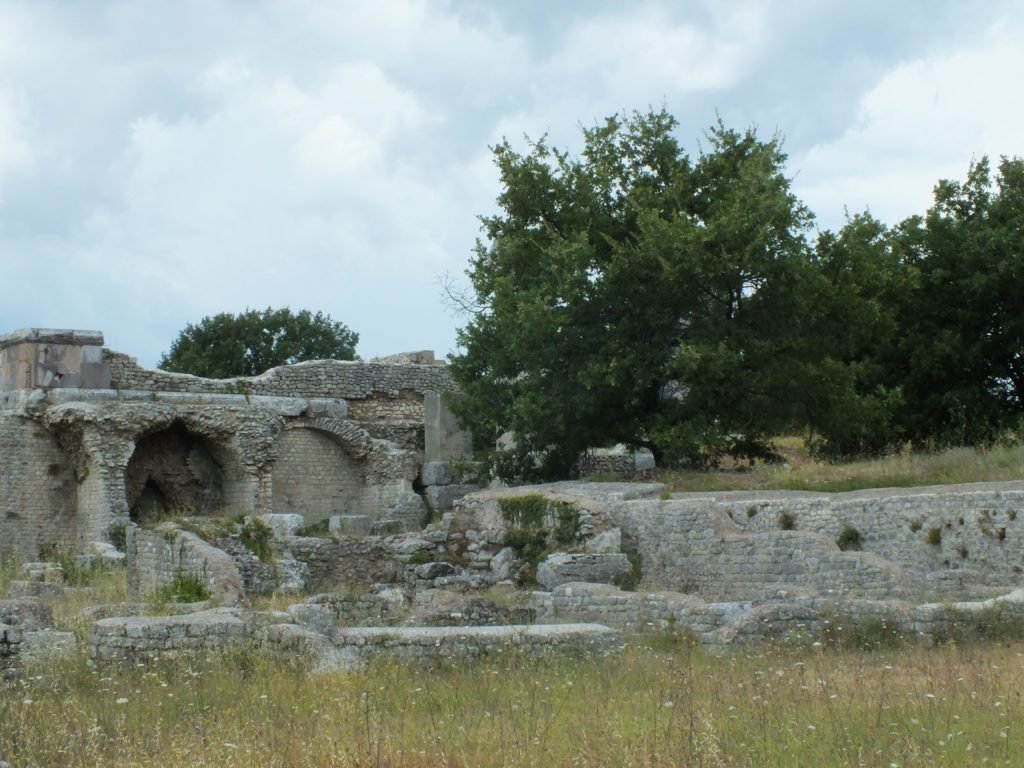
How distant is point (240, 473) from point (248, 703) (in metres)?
16.9

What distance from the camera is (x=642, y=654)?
12.0m

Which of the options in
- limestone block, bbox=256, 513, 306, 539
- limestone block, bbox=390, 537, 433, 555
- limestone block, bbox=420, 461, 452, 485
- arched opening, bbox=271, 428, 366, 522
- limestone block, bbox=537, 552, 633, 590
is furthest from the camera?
limestone block, bbox=420, 461, 452, 485

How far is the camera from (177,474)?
26.4m

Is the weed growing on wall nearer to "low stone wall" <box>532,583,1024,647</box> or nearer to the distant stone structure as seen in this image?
the distant stone structure

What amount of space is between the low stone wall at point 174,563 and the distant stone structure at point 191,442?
4350mm

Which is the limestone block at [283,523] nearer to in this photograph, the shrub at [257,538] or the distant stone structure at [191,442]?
the shrub at [257,538]

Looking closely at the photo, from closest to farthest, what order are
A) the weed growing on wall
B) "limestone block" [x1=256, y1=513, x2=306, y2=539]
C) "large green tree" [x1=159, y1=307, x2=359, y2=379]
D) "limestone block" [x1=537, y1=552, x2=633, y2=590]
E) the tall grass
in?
the tall grass
"limestone block" [x1=537, y1=552, x2=633, y2=590]
the weed growing on wall
"limestone block" [x1=256, y1=513, x2=306, y2=539]
"large green tree" [x1=159, y1=307, x2=359, y2=379]

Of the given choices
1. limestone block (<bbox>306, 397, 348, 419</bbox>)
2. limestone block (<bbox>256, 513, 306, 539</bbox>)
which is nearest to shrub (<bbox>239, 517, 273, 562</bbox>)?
limestone block (<bbox>256, 513, 306, 539</bbox>)

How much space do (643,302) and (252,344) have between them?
30.6 meters

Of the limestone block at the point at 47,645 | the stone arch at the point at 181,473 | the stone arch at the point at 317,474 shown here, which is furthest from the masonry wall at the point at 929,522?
the stone arch at the point at 181,473

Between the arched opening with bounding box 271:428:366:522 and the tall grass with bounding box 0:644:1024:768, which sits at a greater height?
the arched opening with bounding box 271:428:366:522

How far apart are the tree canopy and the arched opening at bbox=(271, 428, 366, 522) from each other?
10.7ft

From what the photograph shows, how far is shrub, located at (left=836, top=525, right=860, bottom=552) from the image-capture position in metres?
18.3

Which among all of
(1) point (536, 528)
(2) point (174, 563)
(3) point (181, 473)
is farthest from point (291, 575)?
(3) point (181, 473)
